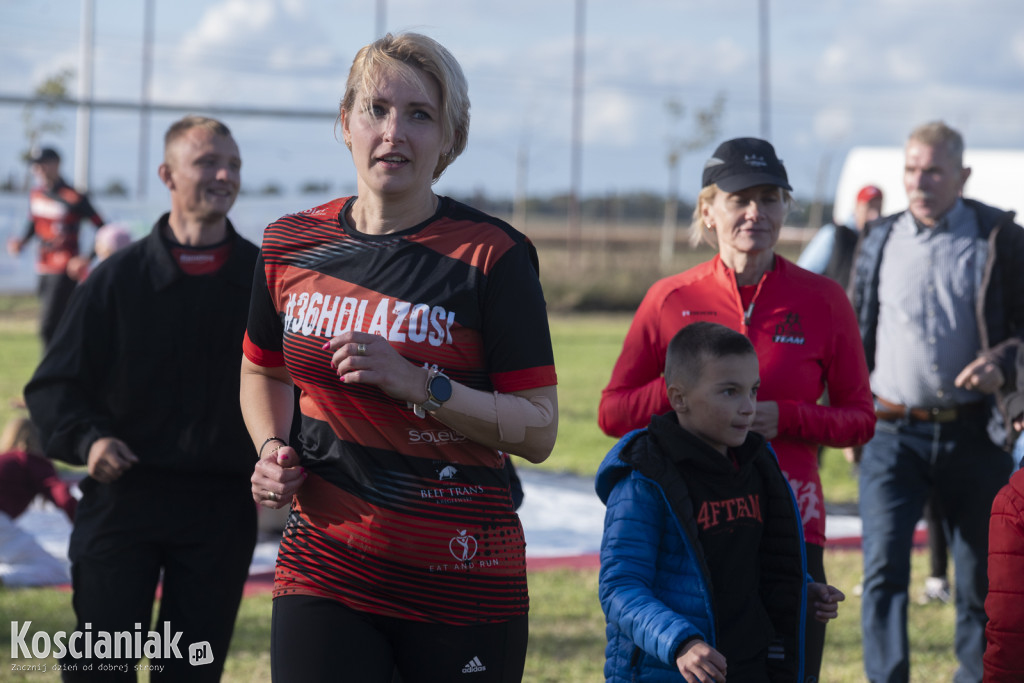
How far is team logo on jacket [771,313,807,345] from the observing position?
12.5ft

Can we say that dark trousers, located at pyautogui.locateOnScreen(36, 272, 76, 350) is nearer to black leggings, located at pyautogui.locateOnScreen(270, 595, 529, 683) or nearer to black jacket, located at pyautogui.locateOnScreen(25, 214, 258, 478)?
black jacket, located at pyautogui.locateOnScreen(25, 214, 258, 478)

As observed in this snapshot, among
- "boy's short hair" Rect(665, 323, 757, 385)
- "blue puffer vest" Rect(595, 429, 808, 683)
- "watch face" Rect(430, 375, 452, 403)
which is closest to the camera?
"watch face" Rect(430, 375, 452, 403)

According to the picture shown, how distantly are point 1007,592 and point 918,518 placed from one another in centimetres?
244

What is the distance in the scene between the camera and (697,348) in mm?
3316

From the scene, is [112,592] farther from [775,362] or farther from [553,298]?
[553,298]

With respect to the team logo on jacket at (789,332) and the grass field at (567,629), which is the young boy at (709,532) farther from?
the grass field at (567,629)

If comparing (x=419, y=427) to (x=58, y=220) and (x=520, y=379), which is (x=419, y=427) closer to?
(x=520, y=379)

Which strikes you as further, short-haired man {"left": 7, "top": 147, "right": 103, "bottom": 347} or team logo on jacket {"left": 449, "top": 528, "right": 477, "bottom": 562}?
short-haired man {"left": 7, "top": 147, "right": 103, "bottom": 347}

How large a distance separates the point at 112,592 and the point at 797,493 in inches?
89.2

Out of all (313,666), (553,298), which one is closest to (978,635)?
(313,666)

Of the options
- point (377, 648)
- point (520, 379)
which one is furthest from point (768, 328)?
point (377, 648)

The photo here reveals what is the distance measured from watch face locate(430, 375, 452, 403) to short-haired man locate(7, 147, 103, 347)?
10.6m

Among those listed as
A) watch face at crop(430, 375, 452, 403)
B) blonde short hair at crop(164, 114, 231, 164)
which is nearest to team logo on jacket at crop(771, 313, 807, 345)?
watch face at crop(430, 375, 452, 403)

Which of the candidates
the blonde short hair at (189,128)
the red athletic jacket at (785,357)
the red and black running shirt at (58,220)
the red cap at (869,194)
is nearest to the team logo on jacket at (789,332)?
the red athletic jacket at (785,357)
